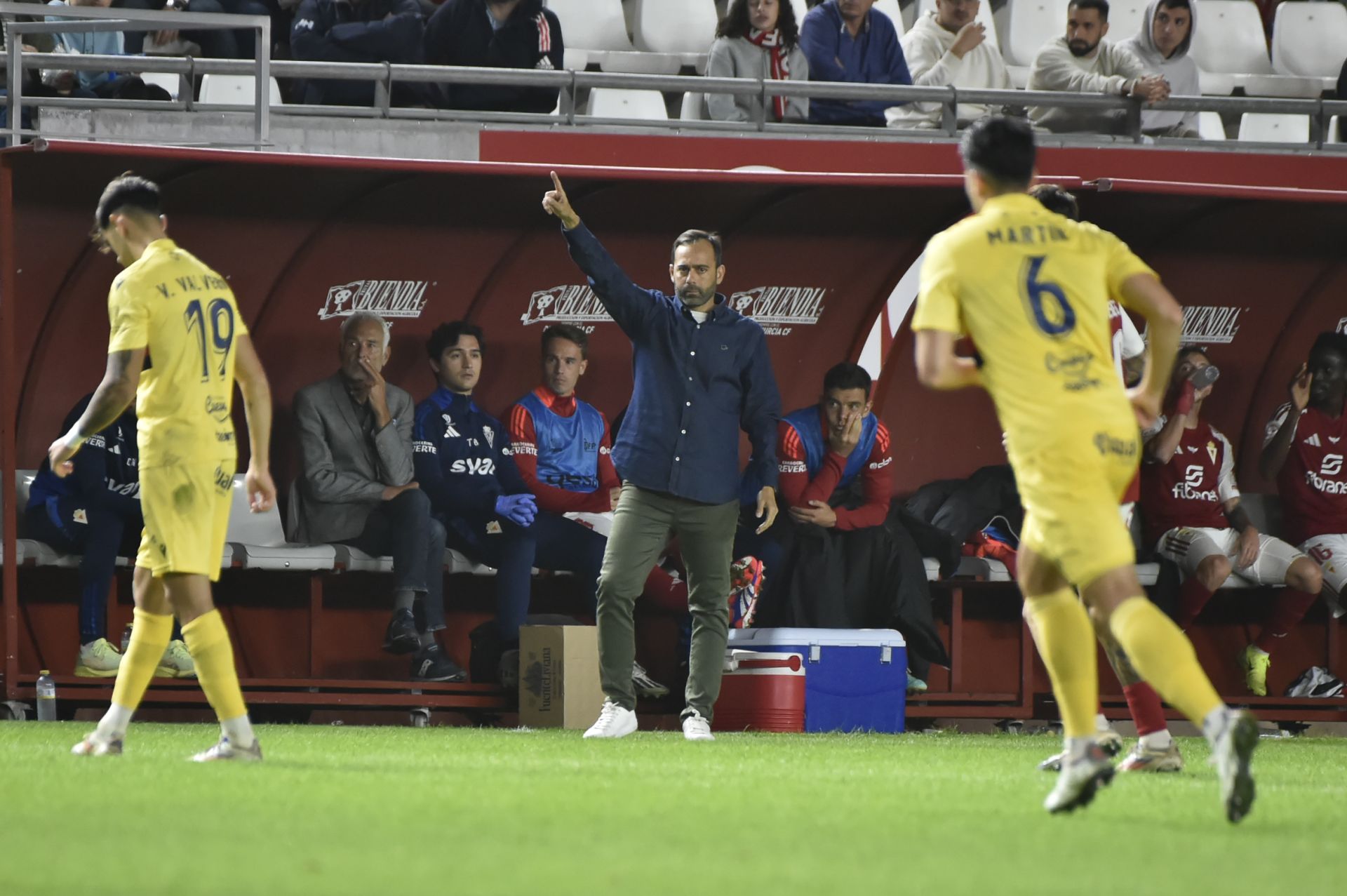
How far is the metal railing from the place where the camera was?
949 centimetres

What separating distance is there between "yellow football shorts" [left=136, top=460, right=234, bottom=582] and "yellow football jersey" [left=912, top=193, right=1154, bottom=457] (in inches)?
101

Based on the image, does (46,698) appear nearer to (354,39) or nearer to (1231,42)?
(354,39)

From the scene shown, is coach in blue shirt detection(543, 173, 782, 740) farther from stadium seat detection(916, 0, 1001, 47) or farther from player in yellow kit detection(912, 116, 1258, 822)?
stadium seat detection(916, 0, 1001, 47)

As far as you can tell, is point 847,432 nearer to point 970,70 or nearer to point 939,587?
point 939,587

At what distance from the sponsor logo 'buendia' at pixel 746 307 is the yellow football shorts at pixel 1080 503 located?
225 inches

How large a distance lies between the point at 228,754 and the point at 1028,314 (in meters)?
3.07

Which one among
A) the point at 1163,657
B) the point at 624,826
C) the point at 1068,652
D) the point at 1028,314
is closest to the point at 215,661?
the point at 624,826

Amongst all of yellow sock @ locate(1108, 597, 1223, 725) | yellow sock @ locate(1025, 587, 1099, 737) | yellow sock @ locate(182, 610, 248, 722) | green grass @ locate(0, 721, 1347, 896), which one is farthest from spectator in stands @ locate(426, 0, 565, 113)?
yellow sock @ locate(1108, 597, 1223, 725)

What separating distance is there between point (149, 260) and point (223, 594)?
386 cm

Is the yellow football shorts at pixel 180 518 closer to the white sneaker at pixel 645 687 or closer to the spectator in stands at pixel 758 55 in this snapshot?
the white sneaker at pixel 645 687

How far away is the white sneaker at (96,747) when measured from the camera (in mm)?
6516

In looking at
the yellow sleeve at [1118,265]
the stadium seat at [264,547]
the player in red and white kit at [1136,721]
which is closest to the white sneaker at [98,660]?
the stadium seat at [264,547]

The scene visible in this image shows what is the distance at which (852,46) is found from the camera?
40.8 feet

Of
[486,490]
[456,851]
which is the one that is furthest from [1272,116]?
[456,851]
